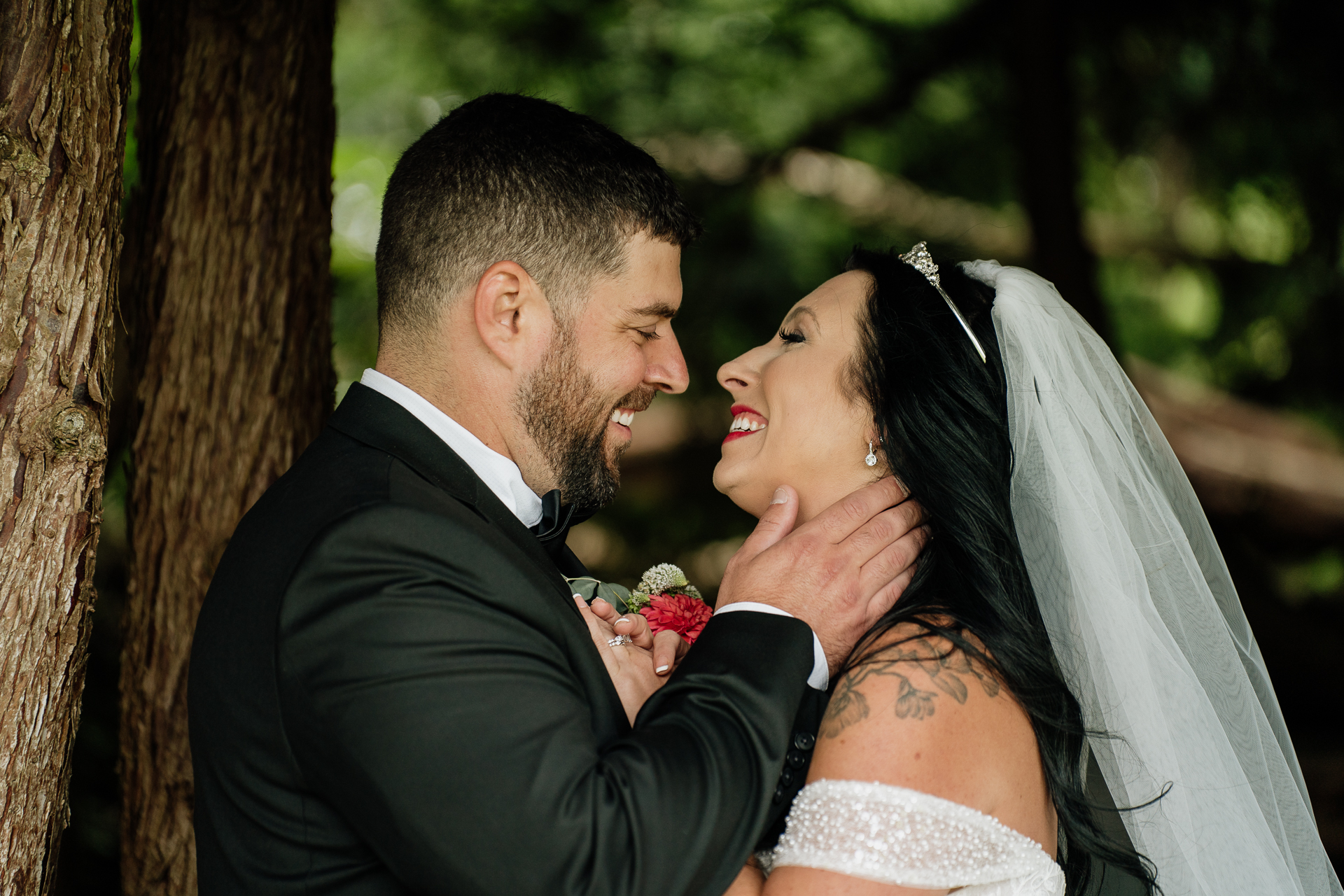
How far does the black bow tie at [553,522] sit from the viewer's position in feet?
8.02

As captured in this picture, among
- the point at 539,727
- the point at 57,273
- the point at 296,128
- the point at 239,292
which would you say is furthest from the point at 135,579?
the point at 539,727

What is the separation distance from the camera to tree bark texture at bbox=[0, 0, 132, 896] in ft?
6.83

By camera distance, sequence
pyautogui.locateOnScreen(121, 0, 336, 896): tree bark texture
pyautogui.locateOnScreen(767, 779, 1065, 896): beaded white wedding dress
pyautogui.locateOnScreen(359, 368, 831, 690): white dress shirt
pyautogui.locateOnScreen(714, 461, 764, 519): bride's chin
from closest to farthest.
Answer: pyautogui.locateOnScreen(767, 779, 1065, 896): beaded white wedding dress → pyautogui.locateOnScreen(359, 368, 831, 690): white dress shirt → pyautogui.locateOnScreen(714, 461, 764, 519): bride's chin → pyautogui.locateOnScreen(121, 0, 336, 896): tree bark texture

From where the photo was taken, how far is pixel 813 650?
2014 millimetres

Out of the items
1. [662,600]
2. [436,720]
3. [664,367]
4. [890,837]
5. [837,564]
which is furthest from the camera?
[662,600]

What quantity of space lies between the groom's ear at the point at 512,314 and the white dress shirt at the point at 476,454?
0.19 m

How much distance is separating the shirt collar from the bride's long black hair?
2.82ft

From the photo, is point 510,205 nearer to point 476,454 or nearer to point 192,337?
point 476,454

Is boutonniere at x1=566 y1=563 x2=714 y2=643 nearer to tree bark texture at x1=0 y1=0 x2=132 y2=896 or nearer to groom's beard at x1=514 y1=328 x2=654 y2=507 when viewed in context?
groom's beard at x1=514 y1=328 x2=654 y2=507

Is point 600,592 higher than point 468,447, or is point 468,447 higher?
point 468,447

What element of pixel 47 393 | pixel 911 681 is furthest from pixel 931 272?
pixel 47 393

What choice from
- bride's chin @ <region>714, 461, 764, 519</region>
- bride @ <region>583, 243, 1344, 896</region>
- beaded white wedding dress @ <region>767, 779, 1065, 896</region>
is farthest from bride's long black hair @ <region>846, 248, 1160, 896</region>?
bride's chin @ <region>714, 461, 764, 519</region>

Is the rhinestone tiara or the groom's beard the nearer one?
the groom's beard

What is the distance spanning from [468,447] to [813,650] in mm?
898
